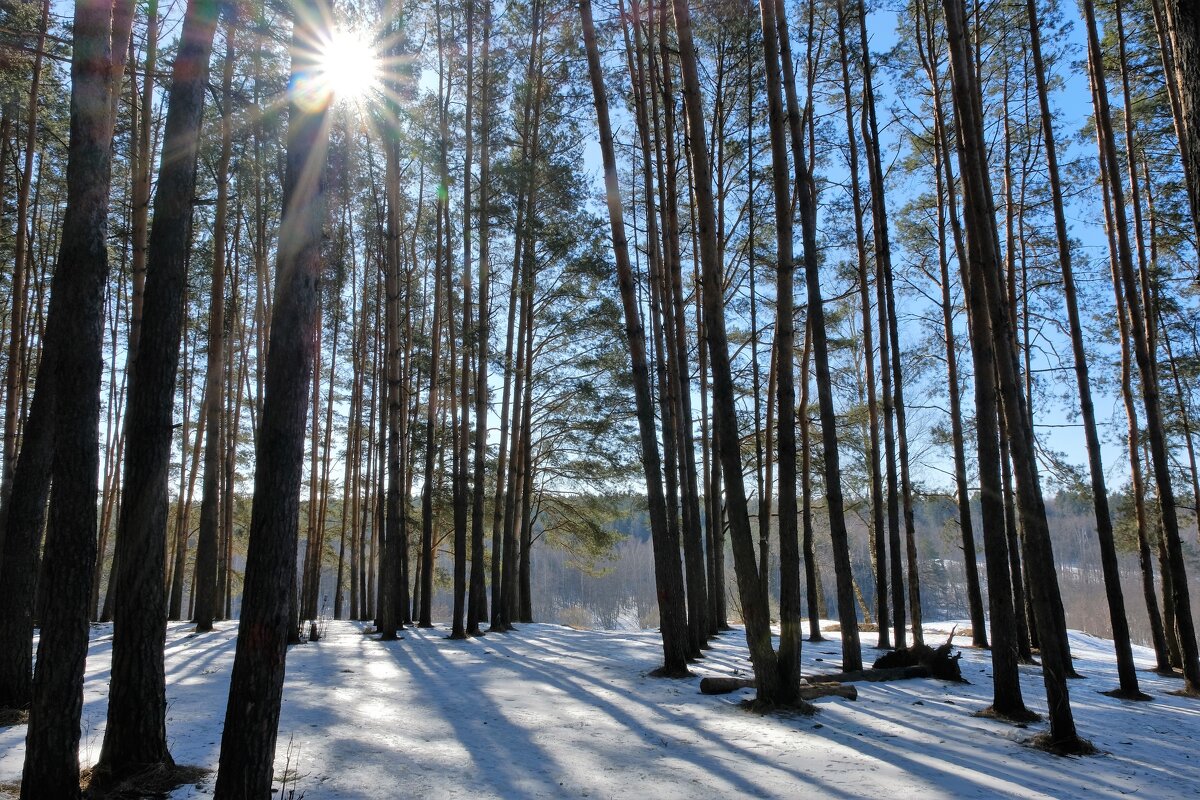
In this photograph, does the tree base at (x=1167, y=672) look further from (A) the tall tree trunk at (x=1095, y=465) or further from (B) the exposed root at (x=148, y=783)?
(B) the exposed root at (x=148, y=783)

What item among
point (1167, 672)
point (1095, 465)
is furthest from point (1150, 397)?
point (1167, 672)

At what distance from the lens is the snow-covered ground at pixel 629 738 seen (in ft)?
12.7

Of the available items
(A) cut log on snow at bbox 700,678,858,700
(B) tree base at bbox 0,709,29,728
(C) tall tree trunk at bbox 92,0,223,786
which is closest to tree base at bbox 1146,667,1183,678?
(A) cut log on snow at bbox 700,678,858,700

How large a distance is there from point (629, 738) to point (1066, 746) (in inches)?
120

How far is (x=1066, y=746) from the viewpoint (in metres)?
4.82

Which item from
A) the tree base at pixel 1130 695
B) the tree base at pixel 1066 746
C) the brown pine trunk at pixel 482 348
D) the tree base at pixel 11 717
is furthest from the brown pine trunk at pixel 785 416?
the brown pine trunk at pixel 482 348

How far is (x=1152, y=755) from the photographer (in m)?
4.90

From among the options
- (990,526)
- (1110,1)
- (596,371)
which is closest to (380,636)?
Result: (596,371)

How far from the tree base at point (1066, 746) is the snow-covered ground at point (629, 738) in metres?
0.12

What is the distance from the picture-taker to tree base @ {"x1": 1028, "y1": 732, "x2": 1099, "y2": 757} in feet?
15.6

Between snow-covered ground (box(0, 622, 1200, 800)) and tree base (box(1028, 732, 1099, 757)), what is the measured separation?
4.6 inches

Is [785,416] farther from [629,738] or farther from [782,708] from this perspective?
[629,738]

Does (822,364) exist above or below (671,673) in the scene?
above

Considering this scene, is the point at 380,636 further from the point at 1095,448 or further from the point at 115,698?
the point at 1095,448
